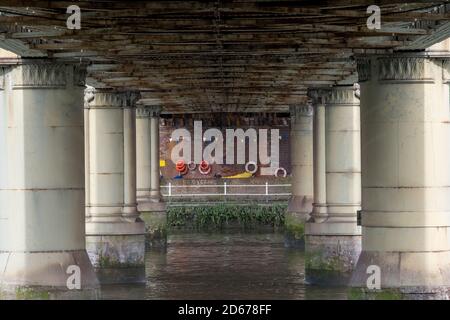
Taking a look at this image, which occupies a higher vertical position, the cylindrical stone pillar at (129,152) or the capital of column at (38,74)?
the capital of column at (38,74)

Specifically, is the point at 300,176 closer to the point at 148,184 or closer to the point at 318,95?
the point at 148,184

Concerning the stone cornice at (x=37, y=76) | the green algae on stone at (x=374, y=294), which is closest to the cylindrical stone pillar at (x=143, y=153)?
the stone cornice at (x=37, y=76)

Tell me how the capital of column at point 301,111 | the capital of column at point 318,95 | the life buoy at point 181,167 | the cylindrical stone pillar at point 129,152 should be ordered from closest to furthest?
the capital of column at point 318,95 → the cylindrical stone pillar at point 129,152 → the capital of column at point 301,111 → the life buoy at point 181,167

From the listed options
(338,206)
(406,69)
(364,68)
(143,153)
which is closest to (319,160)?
(338,206)

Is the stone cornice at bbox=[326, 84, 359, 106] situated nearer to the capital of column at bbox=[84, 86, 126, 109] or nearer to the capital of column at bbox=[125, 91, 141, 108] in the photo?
the capital of column at bbox=[125, 91, 141, 108]

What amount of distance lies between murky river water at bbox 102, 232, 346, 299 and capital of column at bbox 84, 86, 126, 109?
18.8 feet

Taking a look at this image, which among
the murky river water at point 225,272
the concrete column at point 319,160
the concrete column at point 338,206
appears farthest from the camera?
the concrete column at point 319,160

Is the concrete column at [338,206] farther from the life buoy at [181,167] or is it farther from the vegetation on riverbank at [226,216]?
the life buoy at [181,167]

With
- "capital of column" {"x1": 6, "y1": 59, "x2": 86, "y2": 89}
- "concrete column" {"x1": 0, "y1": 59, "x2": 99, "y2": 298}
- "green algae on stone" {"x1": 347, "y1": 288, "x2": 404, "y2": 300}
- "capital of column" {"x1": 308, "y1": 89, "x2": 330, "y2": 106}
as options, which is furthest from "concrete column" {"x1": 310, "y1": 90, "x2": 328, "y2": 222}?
"capital of column" {"x1": 6, "y1": 59, "x2": 86, "y2": 89}

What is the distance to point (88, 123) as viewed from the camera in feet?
149

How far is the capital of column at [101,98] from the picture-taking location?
43938 mm

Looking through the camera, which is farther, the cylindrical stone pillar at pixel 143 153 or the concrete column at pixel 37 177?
the cylindrical stone pillar at pixel 143 153

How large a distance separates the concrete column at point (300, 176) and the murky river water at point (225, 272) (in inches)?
39.4
